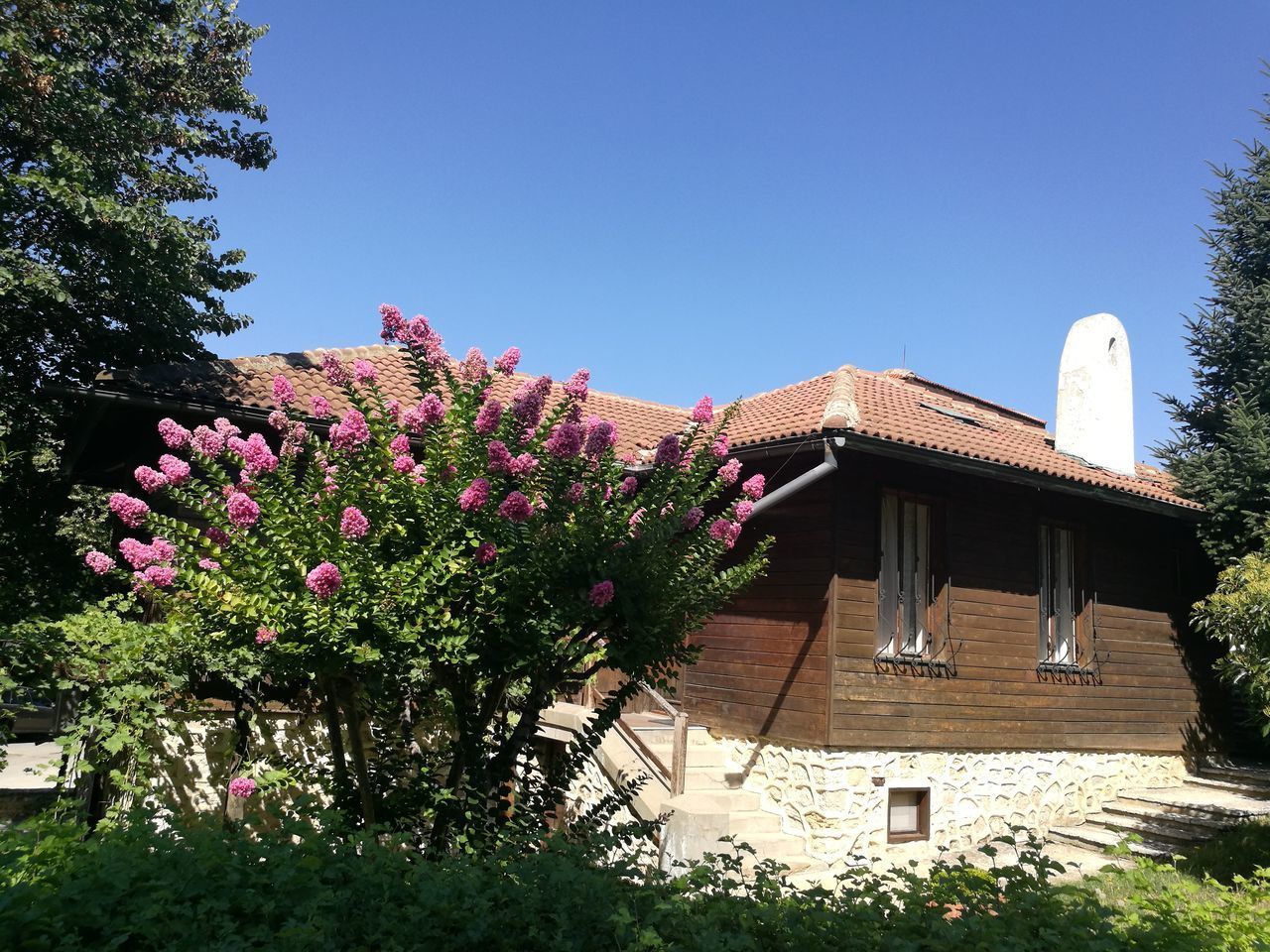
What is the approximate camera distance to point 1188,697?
513 inches

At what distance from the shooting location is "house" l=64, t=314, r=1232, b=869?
9461 millimetres

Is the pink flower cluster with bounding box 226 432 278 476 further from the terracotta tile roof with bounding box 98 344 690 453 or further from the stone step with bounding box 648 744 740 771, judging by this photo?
the stone step with bounding box 648 744 740 771

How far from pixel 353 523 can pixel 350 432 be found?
1.88ft

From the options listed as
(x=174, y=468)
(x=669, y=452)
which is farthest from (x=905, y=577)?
(x=174, y=468)

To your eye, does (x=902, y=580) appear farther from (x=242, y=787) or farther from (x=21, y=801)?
(x=21, y=801)

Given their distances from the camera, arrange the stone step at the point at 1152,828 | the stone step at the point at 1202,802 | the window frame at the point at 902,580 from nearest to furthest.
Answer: the window frame at the point at 902,580
the stone step at the point at 1152,828
the stone step at the point at 1202,802

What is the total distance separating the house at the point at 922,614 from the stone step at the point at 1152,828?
0.63 feet

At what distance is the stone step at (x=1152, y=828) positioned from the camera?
33.5ft

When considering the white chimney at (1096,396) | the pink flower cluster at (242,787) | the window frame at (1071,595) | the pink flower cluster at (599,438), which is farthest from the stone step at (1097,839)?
the pink flower cluster at (242,787)

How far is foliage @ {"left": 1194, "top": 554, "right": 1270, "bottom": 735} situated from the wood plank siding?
4.08 ft

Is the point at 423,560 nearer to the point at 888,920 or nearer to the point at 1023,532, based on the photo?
the point at 888,920

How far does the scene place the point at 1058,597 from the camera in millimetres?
11867

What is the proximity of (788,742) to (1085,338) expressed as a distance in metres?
7.47

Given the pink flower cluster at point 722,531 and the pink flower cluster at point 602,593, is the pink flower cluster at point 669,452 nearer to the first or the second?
the pink flower cluster at point 722,531
